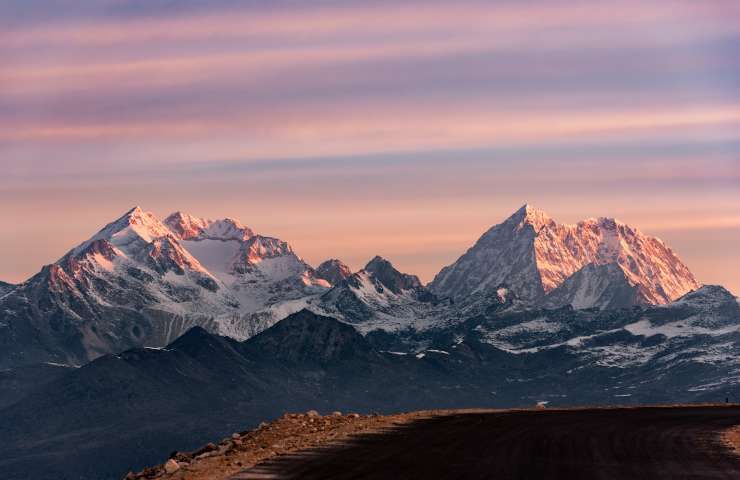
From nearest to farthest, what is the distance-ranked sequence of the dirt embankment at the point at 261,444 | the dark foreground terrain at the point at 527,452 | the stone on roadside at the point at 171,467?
the dark foreground terrain at the point at 527,452, the dirt embankment at the point at 261,444, the stone on roadside at the point at 171,467

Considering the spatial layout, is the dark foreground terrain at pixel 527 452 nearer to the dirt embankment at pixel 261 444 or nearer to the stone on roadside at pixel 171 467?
the dirt embankment at pixel 261 444

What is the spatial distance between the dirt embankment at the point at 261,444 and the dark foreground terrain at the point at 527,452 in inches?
66.7

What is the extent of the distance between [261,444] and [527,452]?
16.3m

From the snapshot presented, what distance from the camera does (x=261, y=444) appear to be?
83562mm

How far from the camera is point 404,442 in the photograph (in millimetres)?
86562

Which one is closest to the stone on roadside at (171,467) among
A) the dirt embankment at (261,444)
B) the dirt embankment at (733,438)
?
the dirt embankment at (261,444)

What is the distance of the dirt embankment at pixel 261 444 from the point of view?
241 ft

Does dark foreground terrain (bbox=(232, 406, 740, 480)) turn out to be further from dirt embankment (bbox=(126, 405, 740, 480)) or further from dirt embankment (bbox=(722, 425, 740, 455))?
dirt embankment (bbox=(722, 425, 740, 455))

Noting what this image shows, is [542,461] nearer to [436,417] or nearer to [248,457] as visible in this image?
[248,457]

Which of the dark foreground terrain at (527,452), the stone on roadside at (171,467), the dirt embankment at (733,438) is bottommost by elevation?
the dirt embankment at (733,438)

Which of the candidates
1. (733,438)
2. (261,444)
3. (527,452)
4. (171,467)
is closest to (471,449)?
(527,452)

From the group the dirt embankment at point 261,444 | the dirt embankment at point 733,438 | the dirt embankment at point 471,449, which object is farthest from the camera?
the dirt embankment at point 733,438

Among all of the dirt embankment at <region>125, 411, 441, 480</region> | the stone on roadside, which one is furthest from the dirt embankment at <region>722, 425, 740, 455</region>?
the stone on roadside

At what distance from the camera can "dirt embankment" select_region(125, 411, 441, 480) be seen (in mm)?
73375
